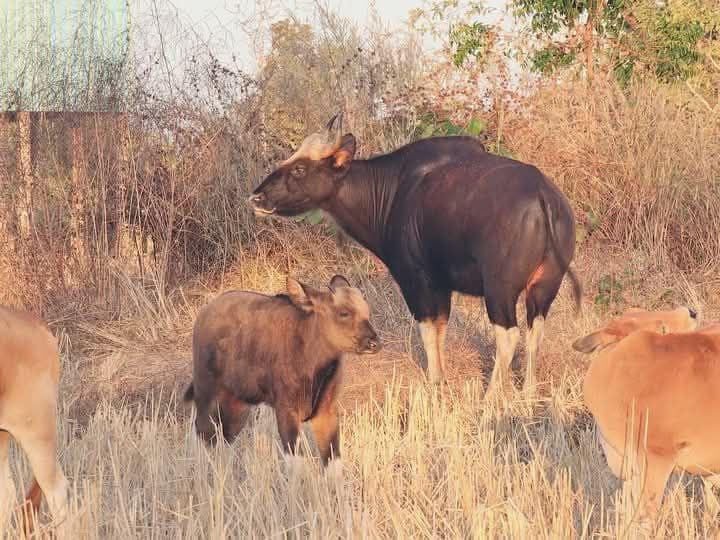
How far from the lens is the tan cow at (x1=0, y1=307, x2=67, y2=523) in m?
4.86

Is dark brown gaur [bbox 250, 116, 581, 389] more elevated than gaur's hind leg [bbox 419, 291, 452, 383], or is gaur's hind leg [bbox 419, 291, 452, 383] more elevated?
dark brown gaur [bbox 250, 116, 581, 389]

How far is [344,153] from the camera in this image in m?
8.98

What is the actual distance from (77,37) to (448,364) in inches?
Result: 184

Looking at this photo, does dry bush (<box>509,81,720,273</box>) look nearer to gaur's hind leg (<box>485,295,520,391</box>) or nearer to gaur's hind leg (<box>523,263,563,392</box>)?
gaur's hind leg (<box>523,263,563,392</box>)

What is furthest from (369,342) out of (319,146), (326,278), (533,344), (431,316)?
(326,278)

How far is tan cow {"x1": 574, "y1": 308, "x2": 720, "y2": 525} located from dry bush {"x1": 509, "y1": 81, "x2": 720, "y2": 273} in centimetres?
713

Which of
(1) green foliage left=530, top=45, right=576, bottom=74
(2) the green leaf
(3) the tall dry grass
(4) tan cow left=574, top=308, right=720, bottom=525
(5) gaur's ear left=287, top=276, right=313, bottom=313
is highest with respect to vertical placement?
(1) green foliage left=530, top=45, right=576, bottom=74

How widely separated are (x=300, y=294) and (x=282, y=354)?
0.33 meters

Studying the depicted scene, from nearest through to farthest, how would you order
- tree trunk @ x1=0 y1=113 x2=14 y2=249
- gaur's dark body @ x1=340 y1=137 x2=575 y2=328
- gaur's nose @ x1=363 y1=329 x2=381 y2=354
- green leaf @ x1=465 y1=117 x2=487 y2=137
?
gaur's nose @ x1=363 y1=329 x2=381 y2=354, gaur's dark body @ x1=340 y1=137 x2=575 y2=328, tree trunk @ x1=0 y1=113 x2=14 y2=249, green leaf @ x1=465 y1=117 x2=487 y2=137

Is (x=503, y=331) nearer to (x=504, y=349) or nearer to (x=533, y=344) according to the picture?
(x=504, y=349)

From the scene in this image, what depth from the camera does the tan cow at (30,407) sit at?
4863 mm

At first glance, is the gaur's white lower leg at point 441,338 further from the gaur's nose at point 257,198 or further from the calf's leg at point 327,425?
the calf's leg at point 327,425

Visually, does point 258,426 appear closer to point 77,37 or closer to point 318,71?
point 77,37

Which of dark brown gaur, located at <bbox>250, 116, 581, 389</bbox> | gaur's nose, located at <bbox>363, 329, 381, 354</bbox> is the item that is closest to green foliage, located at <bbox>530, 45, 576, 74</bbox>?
dark brown gaur, located at <bbox>250, 116, 581, 389</bbox>
